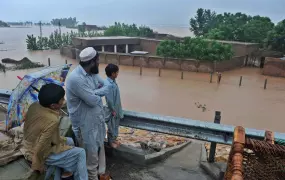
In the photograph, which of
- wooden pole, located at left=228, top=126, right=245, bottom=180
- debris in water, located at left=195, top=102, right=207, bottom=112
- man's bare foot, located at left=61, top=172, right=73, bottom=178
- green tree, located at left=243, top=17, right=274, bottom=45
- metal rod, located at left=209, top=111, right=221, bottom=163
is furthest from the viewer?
green tree, located at left=243, top=17, right=274, bottom=45

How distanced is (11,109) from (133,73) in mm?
19591

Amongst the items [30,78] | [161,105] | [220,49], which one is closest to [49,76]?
[30,78]

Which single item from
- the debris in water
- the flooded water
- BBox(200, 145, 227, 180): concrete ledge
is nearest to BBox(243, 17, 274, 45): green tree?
the flooded water

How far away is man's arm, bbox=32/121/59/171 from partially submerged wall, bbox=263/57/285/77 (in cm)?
2280

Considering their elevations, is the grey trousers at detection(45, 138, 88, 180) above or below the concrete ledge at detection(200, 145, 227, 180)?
above

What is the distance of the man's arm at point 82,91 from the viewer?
2.58m

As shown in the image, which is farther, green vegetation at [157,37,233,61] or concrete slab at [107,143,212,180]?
green vegetation at [157,37,233,61]

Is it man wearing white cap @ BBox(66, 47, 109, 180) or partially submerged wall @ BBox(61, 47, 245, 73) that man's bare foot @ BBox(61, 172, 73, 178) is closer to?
man wearing white cap @ BBox(66, 47, 109, 180)

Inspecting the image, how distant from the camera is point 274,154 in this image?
2.15 metres

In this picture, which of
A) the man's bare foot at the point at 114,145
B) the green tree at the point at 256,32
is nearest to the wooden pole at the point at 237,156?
the man's bare foot at the point at 114,145

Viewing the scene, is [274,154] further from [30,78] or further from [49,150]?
[30,78]

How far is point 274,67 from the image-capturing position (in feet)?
71.9

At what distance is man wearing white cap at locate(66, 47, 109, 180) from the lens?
2.60 metres

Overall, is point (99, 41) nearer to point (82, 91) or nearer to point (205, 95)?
point (205, 95)
